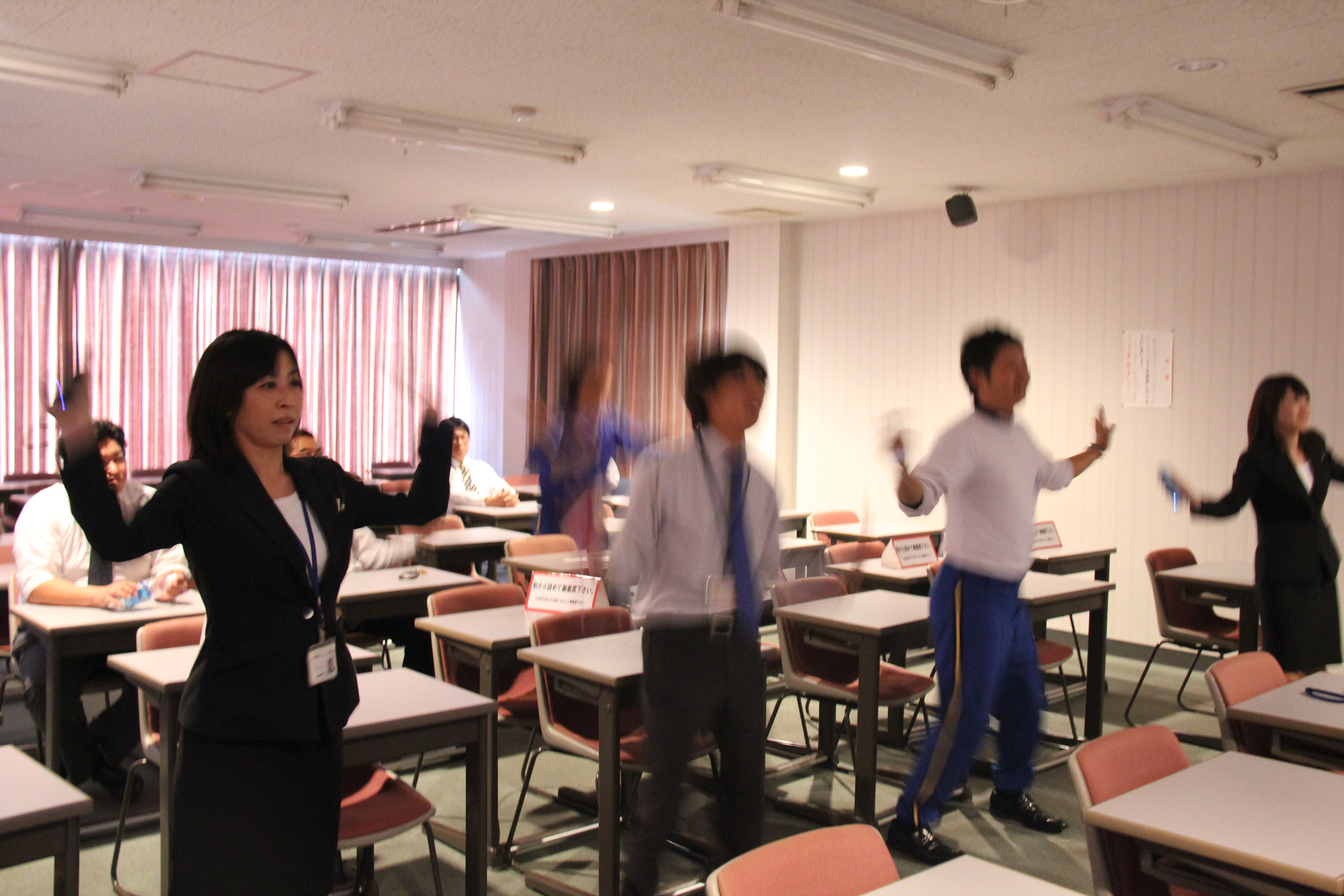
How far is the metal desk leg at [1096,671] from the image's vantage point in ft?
15.9

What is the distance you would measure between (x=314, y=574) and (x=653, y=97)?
3.22 metres

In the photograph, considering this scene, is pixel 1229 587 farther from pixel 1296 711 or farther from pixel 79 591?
pixel 79 591

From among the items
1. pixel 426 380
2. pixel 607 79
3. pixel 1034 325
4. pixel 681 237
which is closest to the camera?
pixel 426 380

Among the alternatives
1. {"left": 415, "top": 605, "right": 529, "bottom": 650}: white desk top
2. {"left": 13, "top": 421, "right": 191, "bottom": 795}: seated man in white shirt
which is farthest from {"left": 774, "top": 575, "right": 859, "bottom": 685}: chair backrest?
{"left": 13, "top": 421, "right": 191, "bottom": 795}: seated man in white shirt

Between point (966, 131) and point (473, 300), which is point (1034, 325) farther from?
point (473, 300)

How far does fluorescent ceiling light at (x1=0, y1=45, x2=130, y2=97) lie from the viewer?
414 centimetres

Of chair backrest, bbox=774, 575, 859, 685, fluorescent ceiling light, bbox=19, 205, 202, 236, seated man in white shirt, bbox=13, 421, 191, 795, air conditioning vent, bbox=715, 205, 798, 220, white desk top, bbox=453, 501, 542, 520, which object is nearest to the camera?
seated man in white shirt, bbox=13, 421, 191, 795

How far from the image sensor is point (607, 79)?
4.47 metres

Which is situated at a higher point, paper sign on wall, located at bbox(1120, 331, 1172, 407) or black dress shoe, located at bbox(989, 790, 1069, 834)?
paper sign on wall, located at bbox(1120, 331, 1172, 407)

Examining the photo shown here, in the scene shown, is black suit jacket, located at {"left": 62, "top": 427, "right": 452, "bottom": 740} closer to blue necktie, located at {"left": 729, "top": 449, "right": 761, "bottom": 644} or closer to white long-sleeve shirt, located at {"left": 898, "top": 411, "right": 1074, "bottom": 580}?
blue necktie, located at {"left": 729, "top": 449, "right": 761, "bottom": 644}

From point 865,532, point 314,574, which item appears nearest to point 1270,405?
point 865,532

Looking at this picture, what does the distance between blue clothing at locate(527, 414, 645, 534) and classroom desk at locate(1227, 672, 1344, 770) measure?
1875 millimetres

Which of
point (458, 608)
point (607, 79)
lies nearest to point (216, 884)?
point (458, 608)

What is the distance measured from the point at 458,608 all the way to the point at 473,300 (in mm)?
7861
